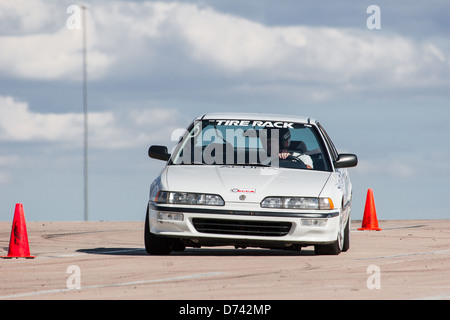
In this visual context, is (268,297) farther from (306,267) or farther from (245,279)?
(306,267)

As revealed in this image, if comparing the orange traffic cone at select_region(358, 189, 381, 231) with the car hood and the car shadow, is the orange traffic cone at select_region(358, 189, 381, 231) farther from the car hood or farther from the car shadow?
the car hood

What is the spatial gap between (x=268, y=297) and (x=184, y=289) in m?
0.92

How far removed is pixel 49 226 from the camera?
74.0 ft

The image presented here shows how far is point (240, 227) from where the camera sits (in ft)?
39.7

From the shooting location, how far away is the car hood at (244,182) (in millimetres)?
12062

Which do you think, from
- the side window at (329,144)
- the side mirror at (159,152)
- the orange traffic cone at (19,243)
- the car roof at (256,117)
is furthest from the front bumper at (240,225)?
the orange traffic cone at (19,243)

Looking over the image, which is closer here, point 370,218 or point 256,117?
point 256,117

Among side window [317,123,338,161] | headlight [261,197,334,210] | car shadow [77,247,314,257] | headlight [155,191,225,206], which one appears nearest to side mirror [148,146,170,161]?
headlight [155,191,225,206]

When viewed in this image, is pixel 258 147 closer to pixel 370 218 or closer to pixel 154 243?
pixel 154 243

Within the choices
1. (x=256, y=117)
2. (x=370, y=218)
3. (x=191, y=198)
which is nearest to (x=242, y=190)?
(x=191, y=198)

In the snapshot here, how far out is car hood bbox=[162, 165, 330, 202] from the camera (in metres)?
12.1

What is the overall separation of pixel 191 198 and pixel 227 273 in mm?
1754

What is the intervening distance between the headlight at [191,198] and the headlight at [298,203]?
551 millimetres
